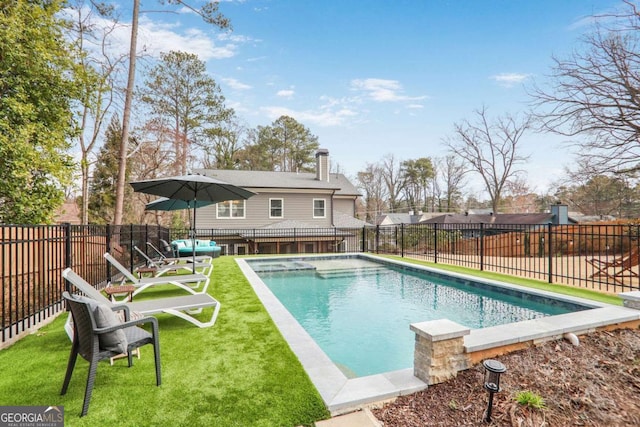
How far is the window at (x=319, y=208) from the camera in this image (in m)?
20.4

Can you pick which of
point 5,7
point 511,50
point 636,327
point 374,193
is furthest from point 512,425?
point 374,193

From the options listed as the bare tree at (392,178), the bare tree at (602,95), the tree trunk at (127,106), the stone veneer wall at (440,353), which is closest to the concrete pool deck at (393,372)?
the stone veneer wall at (440,353)

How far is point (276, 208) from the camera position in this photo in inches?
775

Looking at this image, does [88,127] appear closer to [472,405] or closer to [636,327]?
[472,405]

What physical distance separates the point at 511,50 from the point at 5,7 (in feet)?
59.3

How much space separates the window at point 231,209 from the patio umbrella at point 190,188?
10.7 m

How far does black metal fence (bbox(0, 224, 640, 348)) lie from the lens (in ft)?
15.2

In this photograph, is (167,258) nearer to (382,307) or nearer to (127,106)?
(127,106)

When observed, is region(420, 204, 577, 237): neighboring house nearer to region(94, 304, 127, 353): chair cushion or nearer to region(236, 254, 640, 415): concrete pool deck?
region(236, 254, 640, 415): concrete pool deck

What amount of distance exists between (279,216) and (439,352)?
17183 mm

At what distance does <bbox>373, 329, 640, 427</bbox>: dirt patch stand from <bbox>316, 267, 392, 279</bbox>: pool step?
23.7 feet

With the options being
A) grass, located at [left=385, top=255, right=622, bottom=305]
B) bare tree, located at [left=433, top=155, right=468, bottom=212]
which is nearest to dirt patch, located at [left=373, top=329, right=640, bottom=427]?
grass, located at [left=385, top=255, right=622, bottom=305]

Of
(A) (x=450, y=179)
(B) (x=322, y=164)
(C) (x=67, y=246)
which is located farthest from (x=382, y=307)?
(A) (x=450, y=179)

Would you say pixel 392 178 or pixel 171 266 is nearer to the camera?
pixel 171 266
